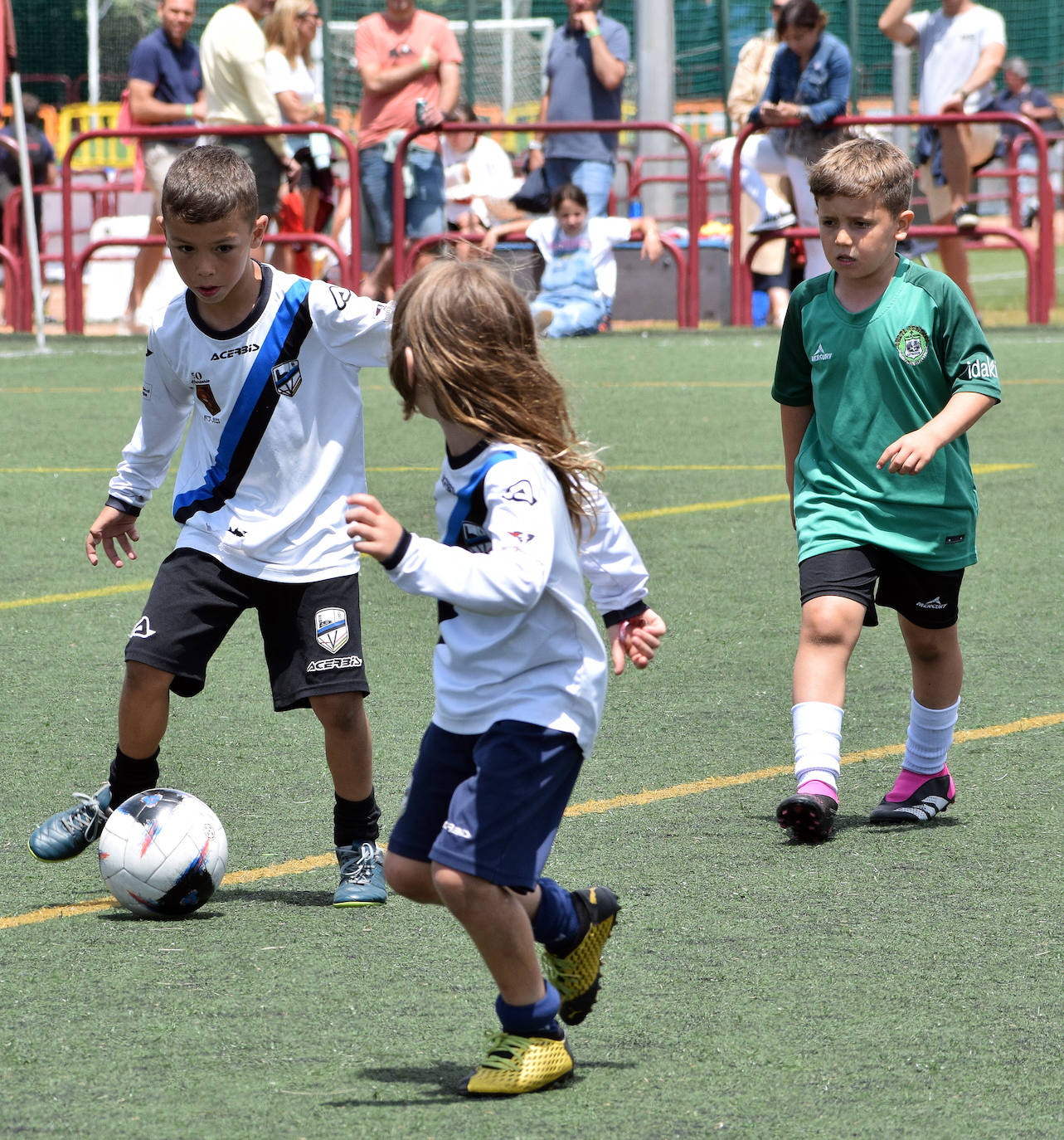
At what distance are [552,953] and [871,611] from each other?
1.64 m

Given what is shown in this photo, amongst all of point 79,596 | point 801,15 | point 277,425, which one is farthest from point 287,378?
point 801,15

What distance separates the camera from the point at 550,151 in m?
15.4

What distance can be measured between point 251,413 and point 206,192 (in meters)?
0.46

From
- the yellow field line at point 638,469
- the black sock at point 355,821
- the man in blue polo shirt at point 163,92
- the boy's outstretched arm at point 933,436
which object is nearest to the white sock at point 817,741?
the boy's outstretched arm at point 933,436

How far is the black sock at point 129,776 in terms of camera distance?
13.9 ft

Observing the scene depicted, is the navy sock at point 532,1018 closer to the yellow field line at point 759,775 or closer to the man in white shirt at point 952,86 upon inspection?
the yellow field line at point 759,775

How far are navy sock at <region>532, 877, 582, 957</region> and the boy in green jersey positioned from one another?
131 centimetres

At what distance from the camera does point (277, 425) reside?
4.13 meters


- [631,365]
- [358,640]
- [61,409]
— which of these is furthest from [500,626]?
[631,365]

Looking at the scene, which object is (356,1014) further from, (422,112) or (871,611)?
(422,112)

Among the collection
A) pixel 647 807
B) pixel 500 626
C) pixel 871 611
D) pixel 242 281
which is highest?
pixel 242 281

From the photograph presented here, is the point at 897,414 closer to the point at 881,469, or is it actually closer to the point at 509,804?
the point at 881,469

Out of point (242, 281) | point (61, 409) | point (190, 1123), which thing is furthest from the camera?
point (61, 409)

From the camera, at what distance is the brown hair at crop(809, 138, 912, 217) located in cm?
453
